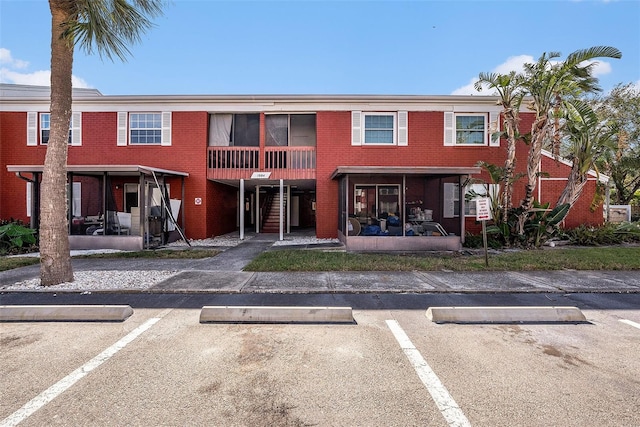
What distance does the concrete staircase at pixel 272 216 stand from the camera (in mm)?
17828

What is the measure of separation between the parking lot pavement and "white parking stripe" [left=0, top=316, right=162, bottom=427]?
0.02 metres

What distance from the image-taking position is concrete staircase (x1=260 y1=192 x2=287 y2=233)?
17828 millimetres

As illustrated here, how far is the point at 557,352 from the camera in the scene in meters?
3.73

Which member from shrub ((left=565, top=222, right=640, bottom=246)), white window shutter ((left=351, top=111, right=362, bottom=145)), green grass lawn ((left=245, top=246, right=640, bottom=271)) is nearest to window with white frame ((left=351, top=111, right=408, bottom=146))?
white window shutter ((left=351, top=111, right=362, bottom=145))

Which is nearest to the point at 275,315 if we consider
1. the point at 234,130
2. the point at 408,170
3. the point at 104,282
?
the point at 104,282

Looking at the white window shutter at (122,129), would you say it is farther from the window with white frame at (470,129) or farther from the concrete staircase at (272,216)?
the window with white frame at (470,129)

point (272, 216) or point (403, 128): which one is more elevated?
point (403, 128)

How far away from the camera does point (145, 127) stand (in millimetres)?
14266

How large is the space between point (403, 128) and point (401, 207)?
3517 millimetres

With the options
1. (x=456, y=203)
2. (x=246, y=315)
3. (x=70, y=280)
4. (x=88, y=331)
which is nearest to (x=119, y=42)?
(x=70, y=280)

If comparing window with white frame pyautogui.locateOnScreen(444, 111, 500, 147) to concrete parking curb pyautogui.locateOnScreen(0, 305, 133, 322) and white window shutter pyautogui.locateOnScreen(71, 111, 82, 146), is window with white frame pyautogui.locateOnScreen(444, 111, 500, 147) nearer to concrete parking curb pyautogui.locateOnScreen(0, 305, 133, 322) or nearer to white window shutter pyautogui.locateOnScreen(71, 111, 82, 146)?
concrete parking curb pyautogui.locateOnScreen(0, 305, 133, 322)

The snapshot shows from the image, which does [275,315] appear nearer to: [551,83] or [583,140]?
[551,83]

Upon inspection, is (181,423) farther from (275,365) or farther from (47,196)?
(47,196)

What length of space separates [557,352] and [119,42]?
30.5 feet
